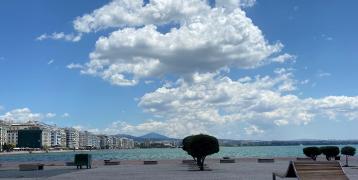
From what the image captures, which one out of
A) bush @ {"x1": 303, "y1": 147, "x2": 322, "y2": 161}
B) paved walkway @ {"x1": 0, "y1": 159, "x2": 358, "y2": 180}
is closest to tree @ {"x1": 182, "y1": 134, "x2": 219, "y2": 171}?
paved walkway @ {"x1": 0, "y1": 159, "x2": 358, "y2": 180}

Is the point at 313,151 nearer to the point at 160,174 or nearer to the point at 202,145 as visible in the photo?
the point at 202,145

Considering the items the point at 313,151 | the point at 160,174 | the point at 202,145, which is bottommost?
the point at 160,174

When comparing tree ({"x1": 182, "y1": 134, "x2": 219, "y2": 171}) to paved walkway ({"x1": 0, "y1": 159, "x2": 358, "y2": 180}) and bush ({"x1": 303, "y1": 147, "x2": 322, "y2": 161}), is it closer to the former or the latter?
paved walkway ({"x1": 0, "y1": 159, "x2": 358, "y2": 180})

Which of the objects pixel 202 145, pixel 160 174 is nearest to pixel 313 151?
pixel 202 145

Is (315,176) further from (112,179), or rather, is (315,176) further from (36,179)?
(36,179)

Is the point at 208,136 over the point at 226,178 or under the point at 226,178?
over

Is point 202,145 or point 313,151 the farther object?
point 313,151

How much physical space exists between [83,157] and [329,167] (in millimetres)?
25508

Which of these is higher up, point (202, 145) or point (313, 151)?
point (202, 145)

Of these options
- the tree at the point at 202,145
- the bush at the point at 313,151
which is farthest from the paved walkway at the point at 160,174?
the bush at the point at 313,151

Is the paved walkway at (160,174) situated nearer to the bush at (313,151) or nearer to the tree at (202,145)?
the tree at (202,145)

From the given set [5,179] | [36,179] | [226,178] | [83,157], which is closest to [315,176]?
[226,178]

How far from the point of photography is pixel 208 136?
1230 inches

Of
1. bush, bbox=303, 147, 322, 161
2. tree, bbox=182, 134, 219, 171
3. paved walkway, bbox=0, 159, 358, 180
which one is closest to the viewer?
paved walkway, bbox=0, 159, 358, 180
